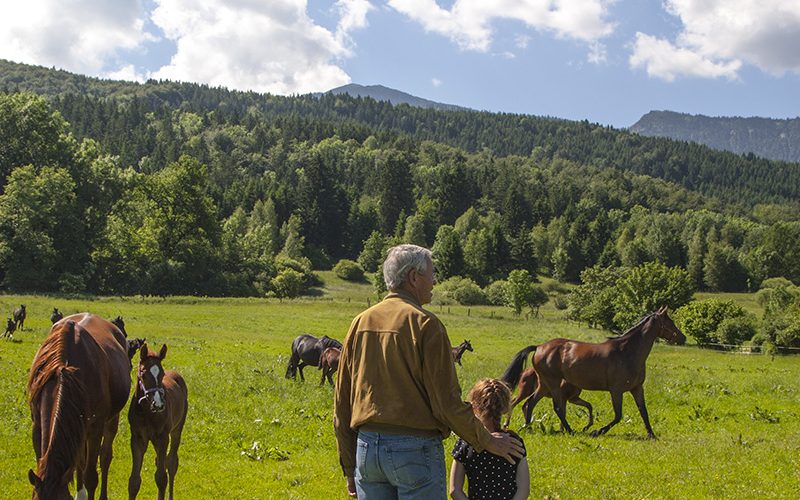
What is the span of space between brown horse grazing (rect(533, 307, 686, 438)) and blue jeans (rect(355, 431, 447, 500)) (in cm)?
1121

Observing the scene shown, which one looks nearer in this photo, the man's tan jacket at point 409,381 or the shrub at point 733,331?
the man's tan jacket at point 409,381

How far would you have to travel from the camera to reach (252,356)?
2611 cm

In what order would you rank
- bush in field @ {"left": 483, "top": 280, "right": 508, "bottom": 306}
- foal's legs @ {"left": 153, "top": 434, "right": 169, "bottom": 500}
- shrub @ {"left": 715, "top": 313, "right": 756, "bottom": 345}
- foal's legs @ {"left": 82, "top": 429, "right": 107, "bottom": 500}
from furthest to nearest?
bush in field @ {"left": 483, "top": 280, "right": 508, "bottom": 306} < shrub @ {"left": 715, "top": 313, "right": 756, "bottom": 345} < foal's legs @ {"left": 153, "top": 434, "right": 169, "bottom": 500} < foal's legs @ {"left": 82, "top": 429, "right": 107, "bottom": 500}

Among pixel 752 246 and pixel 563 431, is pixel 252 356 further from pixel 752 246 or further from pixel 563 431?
pixel 752 246

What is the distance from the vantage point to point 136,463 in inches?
335

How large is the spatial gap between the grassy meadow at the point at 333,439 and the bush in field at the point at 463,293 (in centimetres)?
5667

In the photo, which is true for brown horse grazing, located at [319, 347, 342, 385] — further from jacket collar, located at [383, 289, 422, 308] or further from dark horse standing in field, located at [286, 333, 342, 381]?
jacket collar, located at [383, 289, 422, 308]

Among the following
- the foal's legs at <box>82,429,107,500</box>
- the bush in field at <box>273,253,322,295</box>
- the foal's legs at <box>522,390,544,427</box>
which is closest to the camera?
the foal's legs at <box>82,429,107,500</box>

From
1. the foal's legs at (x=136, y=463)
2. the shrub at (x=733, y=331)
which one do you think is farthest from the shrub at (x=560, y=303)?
the foal's legs at (x=136, y=463)

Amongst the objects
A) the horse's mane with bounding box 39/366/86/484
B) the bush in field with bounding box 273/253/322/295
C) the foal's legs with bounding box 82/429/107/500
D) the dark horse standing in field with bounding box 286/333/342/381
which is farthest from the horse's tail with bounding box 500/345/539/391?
the bush in field with bounding box 273/253/322/295

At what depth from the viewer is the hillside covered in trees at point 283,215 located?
62.3 meters

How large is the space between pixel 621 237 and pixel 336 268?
199 ft

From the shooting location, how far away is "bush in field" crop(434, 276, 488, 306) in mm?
88375

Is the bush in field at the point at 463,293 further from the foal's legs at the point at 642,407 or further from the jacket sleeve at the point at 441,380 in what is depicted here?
the jacket sleeve at the point at 441,380
